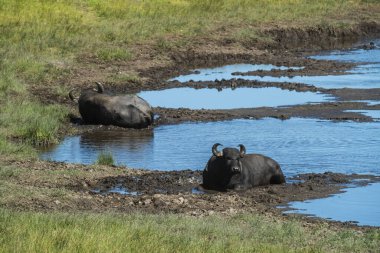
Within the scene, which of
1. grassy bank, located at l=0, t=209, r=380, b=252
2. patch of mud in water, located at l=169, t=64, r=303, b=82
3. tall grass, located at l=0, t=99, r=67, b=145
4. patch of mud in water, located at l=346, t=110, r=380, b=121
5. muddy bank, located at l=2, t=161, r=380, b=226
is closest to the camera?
grassy bank, located at l=0, t=209, r=380, b=252

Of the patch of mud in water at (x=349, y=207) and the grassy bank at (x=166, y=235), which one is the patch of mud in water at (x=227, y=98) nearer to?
the patch of mud in water at (x=349, y=207)

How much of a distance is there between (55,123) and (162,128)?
247 centimetres

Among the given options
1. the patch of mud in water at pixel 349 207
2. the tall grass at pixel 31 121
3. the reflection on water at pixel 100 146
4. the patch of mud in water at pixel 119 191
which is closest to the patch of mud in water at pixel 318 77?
the tall grass at pixel 31 121

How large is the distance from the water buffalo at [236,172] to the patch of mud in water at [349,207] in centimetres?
134

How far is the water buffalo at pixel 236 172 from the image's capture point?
58.0 feet

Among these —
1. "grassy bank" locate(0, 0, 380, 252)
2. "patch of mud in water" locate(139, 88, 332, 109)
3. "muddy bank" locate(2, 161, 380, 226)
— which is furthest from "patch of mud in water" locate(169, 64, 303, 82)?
"muddy bank" locate(2, 161, 380, 226)

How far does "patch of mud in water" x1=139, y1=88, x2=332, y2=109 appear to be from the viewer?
27766 mm

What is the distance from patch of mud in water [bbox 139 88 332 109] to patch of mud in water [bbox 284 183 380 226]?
34.0ft

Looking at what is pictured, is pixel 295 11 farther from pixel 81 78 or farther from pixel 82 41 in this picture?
pixel 81 78

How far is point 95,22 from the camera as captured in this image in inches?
1532

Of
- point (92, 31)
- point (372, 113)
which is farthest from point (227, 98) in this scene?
point (92, 31)

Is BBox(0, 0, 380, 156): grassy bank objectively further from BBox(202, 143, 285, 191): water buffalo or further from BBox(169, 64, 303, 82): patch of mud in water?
BBox(202, 143, 285, 191): water buffalo

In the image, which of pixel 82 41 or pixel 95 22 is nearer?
pixel 82 41

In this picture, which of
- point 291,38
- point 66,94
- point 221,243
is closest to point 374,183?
point 221,243
